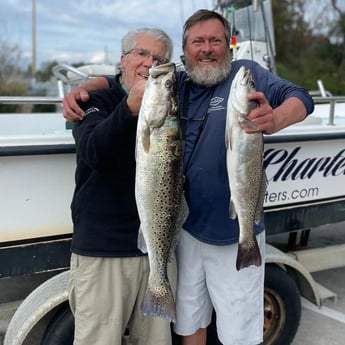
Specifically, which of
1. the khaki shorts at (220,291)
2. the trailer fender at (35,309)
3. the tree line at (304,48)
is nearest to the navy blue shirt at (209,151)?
the khaki shorts at (220,291)

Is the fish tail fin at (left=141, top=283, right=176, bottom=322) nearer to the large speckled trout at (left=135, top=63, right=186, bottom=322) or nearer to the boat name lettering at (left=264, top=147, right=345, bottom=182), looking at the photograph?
the large speckled trout at (left=135, top=63, right=186, bottom=322)

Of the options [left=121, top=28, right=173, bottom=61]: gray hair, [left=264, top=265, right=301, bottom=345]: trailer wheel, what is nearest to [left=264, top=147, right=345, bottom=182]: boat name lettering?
[left=264, top=265, right=301, bottom=345]: trailer wheel

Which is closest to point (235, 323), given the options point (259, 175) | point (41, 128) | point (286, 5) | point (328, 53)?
point (259, 175)

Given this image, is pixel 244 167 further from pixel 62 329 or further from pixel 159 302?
pixel 62 329

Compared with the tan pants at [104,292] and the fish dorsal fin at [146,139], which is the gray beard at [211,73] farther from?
the tan pants at [104,292]

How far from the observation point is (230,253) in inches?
98.0

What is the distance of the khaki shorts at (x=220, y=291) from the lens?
2.53 meters

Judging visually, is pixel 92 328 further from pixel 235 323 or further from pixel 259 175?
pixel 259 175

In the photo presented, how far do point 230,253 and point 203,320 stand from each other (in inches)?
19.7

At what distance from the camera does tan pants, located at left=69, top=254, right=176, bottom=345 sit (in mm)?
2271

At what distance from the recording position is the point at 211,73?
2.35 m

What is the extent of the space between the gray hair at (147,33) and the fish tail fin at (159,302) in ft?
3.54

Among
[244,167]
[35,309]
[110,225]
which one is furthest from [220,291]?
[35,309]

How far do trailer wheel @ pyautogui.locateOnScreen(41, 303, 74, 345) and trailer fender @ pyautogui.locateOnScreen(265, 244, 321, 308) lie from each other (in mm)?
1345
